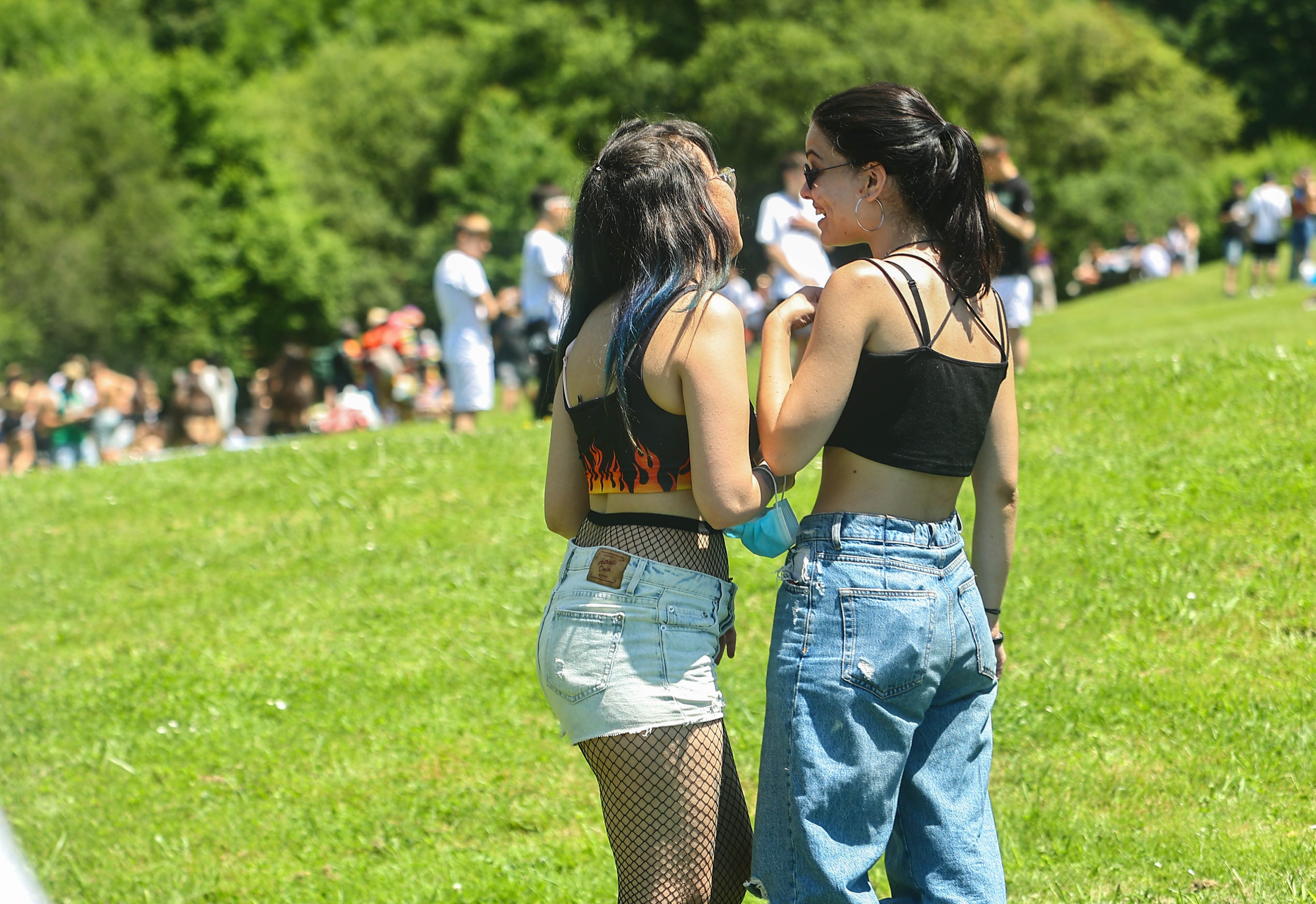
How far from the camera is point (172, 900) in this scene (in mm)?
4484

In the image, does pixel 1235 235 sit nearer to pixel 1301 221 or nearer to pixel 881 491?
pixel 1301 221

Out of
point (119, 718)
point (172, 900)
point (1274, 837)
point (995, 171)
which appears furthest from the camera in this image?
point (995, 171)

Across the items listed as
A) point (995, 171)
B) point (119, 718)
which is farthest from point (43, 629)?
point (995, 171)

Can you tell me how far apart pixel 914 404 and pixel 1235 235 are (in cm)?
2466

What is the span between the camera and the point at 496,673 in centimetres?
606

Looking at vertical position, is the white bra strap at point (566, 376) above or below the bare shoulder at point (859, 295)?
below

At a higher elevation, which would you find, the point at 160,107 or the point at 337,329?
the point at 160,107

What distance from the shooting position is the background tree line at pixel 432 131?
36.8 metres

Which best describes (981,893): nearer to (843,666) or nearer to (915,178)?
(843,666)

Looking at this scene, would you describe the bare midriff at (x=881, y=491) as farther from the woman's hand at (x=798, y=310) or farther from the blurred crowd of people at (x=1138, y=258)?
the blurred crowd of people at (x=1138, y=258)

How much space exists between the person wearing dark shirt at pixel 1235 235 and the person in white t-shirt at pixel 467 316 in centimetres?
1773

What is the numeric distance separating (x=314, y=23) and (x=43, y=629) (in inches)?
2482

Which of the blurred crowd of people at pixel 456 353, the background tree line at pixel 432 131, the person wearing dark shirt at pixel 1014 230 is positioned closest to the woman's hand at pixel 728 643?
the blurred crowd of people at pixel 456 353

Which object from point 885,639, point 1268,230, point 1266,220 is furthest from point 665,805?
point 1268,230
